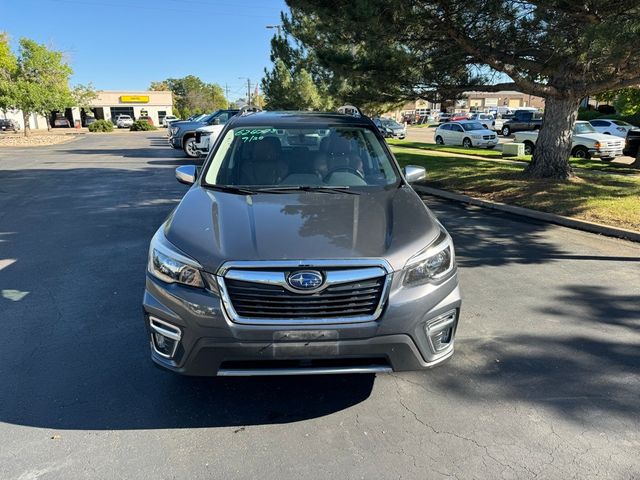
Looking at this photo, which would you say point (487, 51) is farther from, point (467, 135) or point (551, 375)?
point (467, 135)

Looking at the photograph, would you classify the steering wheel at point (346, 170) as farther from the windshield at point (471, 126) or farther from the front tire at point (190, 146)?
the windshield at point (471, 126)

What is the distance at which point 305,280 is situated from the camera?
8.56 feet

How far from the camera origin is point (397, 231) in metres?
2.98

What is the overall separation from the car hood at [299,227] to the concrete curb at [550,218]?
16.1 feet

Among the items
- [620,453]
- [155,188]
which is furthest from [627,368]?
[155,188]

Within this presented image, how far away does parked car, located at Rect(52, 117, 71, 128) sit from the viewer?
71125 mm

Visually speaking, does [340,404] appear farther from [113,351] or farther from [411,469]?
[113,351]

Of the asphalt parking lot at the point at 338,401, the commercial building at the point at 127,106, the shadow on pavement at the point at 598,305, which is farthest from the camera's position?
the commercial building at the point at 127,106

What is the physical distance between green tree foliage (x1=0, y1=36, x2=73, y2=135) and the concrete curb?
36772 mm

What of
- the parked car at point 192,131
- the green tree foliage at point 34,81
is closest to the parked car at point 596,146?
the parked car at point 192,131

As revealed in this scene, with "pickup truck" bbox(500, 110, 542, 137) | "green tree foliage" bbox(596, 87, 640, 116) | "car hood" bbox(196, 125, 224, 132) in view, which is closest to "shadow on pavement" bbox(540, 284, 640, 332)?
"car hood" bbox(196, 125, 224, 132)

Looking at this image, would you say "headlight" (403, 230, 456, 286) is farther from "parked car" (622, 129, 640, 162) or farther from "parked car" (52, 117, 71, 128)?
"parked car" (52, 117, 71, 128)

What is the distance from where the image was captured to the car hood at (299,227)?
8.90 feet

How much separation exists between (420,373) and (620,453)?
4.10 ft
